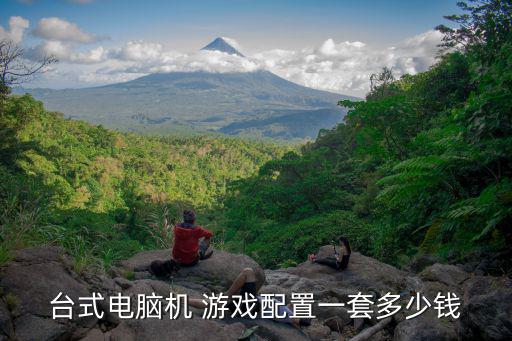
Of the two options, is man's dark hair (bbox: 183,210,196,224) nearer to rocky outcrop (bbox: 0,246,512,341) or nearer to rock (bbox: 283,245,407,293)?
rocky outcrop (bbox: 0,246,512,341)

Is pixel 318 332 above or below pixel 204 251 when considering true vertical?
below

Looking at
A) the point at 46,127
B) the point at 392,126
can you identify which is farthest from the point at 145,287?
the point at 46,127

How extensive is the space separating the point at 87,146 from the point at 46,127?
6.83m

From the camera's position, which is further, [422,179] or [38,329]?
[422,179]

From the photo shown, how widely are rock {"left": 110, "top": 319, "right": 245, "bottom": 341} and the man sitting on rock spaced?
2008 mm

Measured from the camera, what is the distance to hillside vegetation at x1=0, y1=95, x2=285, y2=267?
5.10 m

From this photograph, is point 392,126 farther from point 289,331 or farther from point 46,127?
point 46,127

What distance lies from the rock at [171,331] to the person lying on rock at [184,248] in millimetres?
1878

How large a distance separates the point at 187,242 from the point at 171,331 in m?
2.29

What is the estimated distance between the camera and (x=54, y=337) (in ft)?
11.7

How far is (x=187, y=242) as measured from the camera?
20.2ft

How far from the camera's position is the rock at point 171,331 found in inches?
151

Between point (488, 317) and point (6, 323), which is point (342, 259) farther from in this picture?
point (6, 323)

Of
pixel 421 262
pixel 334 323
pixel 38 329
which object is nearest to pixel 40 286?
pixel 38 329
